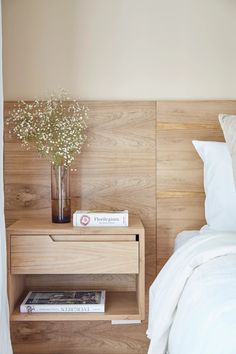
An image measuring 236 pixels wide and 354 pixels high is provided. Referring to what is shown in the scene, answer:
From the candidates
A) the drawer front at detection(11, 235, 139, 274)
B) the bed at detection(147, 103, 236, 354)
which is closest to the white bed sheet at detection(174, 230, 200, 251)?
the bed at detection(147, 103, 236, 354)

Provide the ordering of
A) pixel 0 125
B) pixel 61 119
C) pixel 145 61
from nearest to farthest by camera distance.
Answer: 1. pixel 0 125
2. pixel 61 119
3. pixel 145 61

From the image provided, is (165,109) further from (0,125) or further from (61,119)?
(0,125)

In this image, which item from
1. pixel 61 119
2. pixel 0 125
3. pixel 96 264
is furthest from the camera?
pixel 61 119

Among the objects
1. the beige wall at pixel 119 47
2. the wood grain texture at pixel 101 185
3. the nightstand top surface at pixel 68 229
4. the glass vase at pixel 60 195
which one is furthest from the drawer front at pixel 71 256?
the beige wall at pixel 119 47

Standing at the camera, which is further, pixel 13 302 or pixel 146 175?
pixel 146 175

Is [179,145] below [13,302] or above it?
above

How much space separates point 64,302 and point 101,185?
63 centimetres

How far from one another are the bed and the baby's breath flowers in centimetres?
48

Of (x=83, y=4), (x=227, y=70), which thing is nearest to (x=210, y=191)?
(x=227, y=70)

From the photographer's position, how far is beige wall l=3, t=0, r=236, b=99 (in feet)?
8.04

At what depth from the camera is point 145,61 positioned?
8.06ft

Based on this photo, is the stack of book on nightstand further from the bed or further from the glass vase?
the bed

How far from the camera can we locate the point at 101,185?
2.47 m

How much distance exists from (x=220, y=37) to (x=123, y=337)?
168 centimetres
